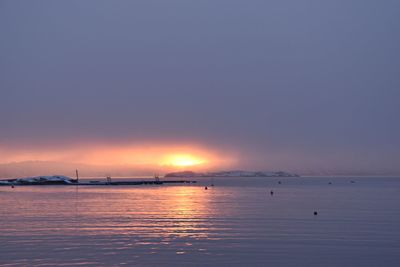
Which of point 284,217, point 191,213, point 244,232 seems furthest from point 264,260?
point 191,213

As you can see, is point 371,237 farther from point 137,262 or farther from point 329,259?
point 137,262

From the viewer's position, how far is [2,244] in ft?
88.7

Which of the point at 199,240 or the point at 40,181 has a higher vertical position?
the point at 40,181

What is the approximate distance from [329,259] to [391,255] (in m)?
3.53

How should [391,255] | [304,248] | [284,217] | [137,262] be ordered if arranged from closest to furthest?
[137,262] < [391,255] < [304,248] < [284,217]

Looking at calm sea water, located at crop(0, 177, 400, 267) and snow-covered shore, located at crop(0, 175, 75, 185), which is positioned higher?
snow-covered shore, located at crop(0, 175, 75, 185)

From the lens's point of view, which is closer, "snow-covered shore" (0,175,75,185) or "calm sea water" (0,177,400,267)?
"calm sea water" (0,177,400,267)

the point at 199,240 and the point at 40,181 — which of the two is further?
the point at 40,181

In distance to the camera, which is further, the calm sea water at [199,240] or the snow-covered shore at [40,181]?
the snow-covered shore at [40,181]

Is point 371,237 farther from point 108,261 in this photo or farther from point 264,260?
point 108,261

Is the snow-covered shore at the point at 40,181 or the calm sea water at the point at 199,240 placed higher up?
the snow-covered shore at the point at 40,181

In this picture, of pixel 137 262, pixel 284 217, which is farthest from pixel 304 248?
pixel 284 217

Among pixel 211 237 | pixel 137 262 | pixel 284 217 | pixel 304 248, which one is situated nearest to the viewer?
pixel 137 262

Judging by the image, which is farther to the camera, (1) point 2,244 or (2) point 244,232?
(2) point 244,232
